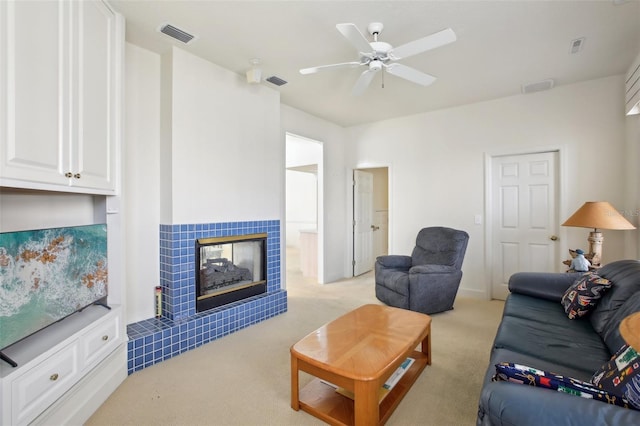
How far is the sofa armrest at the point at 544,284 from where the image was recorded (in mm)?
2500

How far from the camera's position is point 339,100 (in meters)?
4.03

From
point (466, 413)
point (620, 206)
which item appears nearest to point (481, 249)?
point (620, 206)

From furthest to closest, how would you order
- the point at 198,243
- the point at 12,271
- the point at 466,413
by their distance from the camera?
1. the point at 198,243
2. the point at 466,413
3. the point at 12,271

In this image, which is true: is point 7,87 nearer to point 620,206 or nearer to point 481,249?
point 481,249

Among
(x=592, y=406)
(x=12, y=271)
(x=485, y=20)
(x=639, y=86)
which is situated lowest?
(x=592, y=406)

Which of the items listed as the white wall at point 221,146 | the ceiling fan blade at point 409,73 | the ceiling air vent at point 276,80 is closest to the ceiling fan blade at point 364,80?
the ceiling fan blade at point 409,73

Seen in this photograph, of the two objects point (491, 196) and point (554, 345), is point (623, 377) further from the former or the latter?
point (491, 196)

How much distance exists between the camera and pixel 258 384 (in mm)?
2146

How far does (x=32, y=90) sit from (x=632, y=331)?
230 centimetres

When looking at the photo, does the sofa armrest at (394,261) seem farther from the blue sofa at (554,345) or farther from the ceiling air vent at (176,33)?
the ceiling air vent at (176,33)

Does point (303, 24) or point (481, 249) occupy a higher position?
point (303, 24)

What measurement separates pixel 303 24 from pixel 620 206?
3789mm

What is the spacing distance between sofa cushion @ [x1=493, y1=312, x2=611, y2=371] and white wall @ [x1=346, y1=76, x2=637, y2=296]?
198 cm

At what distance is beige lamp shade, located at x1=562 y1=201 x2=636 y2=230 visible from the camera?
2804 millimetres
